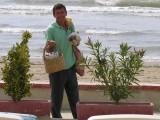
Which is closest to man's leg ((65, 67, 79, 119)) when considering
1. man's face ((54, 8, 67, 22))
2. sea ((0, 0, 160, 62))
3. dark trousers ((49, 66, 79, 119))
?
dark trousers ((49, 66, 79, 119))

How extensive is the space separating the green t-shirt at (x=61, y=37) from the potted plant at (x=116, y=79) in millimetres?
1295

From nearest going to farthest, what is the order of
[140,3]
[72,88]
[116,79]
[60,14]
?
[116,79]
[60,14]
[72,88]
[140,3]

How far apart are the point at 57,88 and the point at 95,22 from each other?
15.7 meters

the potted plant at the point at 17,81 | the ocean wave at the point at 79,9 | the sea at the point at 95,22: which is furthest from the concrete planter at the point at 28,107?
the ocean wave at the point at 79,9

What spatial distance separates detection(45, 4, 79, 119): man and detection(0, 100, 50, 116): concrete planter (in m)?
1.35

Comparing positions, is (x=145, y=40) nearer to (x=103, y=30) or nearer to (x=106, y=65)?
(x=103, y=30)

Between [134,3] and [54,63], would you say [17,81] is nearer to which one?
[54,63]

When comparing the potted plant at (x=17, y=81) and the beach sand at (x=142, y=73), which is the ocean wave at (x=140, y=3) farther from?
the potted plant at (x=17, y=81)

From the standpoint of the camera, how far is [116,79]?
5.41 meters

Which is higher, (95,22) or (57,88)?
(57,88)

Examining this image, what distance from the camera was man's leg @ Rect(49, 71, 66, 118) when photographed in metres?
6.93

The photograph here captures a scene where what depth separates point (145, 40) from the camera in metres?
17.6

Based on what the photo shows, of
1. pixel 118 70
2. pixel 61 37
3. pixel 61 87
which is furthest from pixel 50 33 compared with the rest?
pixel 118 70

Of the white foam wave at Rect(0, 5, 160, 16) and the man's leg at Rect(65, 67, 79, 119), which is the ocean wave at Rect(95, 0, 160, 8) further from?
the man's leg at Rect(65, 67, 79, 119)
